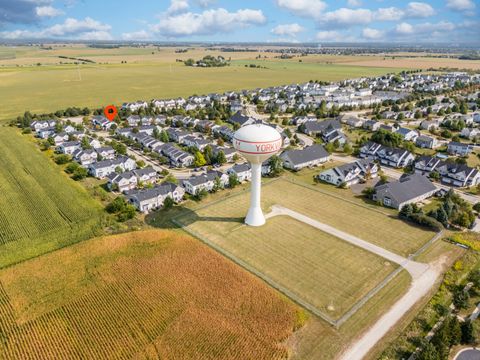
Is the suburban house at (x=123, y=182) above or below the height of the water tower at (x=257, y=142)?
below

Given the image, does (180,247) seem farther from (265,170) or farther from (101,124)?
(101,124)

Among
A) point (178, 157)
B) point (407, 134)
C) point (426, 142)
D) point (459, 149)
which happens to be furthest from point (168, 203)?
point (459, 149)

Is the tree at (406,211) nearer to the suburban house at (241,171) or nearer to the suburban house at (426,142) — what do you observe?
the suburban house at (241,171)

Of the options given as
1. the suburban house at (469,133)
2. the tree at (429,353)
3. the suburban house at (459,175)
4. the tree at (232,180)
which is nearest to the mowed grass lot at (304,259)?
the tree at (429,353)

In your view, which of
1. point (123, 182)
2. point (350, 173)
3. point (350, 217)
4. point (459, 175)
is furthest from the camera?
point (350, 173)

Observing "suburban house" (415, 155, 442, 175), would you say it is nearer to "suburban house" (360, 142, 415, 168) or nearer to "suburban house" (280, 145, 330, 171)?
"suburban house" (360, 142, 415, 168)

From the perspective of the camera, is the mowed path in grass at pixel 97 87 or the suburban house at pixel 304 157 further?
the mowed path in grass at pixel 97 87

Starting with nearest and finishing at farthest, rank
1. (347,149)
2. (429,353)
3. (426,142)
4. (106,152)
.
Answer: (429,353) < (106,152) < (347,149) < (426,142)

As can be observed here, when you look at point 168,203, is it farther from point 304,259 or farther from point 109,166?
point 304,259
